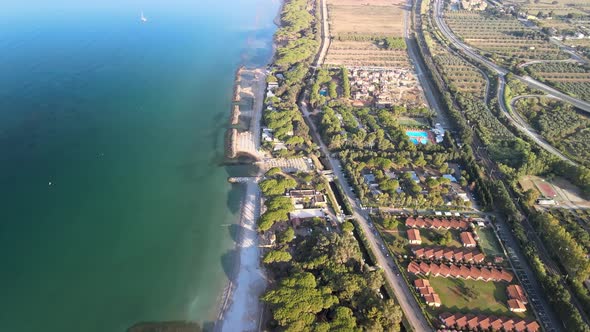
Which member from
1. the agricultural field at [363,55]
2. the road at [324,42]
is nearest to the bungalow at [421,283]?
the road at [324,42]

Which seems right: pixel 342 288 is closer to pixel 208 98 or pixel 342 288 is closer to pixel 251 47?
pixel 208 98

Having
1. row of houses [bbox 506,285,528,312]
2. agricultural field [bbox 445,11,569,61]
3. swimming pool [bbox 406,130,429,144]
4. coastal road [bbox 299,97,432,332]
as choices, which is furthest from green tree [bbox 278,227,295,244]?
agricultural field [bbox 445,11,569,61]

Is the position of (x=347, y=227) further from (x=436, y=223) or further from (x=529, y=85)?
(x=529, y=85)

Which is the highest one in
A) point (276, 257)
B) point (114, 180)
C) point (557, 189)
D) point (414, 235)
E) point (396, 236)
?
point (557, 189)

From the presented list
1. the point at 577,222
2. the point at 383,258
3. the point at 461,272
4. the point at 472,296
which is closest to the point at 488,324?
the point at 472,296

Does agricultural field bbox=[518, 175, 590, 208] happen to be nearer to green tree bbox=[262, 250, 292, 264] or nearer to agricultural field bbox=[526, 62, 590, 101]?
agricultural field bbox=[526, 62, 590, 101]

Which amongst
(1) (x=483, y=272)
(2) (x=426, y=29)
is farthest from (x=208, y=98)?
(2) (x=426, y=29)

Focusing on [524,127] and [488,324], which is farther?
[524,127]
